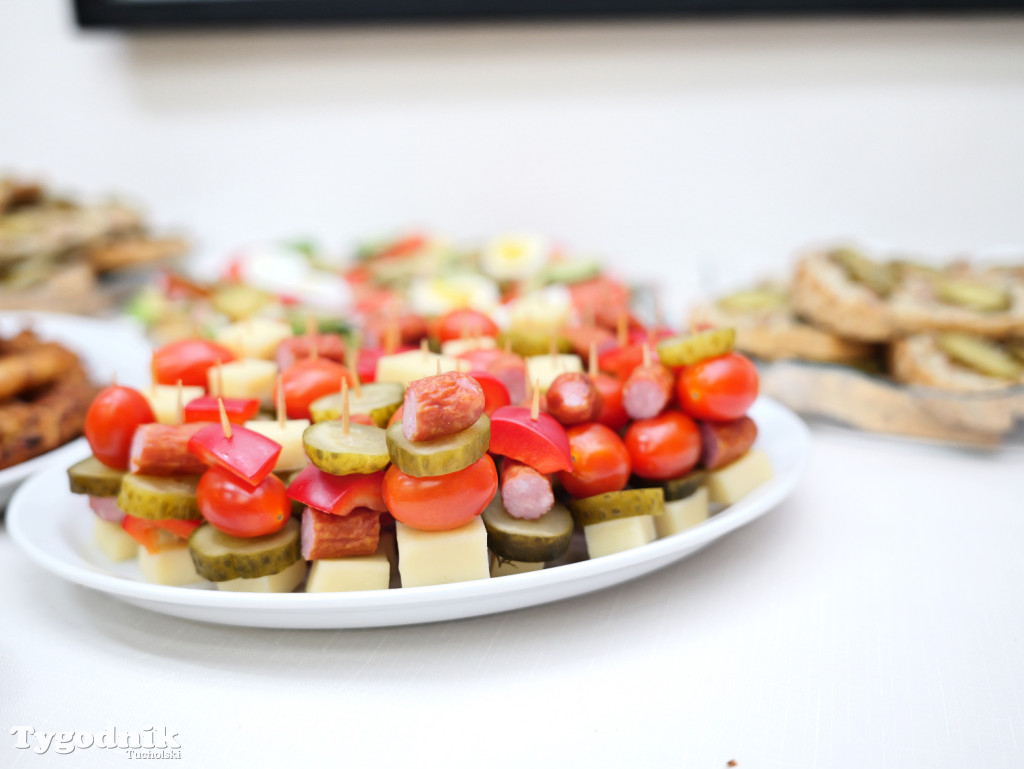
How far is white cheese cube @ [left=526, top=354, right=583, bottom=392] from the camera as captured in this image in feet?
3.44

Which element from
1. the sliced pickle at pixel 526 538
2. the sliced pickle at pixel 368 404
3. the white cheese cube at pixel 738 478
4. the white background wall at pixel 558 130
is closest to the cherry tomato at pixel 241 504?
the sliced pickle at pixel 368 404

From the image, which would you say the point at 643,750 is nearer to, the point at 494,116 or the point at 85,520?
the point at 85,520

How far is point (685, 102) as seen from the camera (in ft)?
8.71

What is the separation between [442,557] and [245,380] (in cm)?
39

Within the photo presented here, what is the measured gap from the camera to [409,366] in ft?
3.59

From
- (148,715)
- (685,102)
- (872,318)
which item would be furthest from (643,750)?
(685,102)

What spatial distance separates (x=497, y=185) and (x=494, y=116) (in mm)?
230

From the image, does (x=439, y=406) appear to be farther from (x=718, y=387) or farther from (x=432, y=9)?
(x=432, y=9)

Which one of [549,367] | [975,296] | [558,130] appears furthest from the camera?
[558,130]

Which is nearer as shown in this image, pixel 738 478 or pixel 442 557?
pixel 442 557

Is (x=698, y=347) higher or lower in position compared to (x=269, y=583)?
higher

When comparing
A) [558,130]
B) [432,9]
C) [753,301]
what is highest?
[432,9]

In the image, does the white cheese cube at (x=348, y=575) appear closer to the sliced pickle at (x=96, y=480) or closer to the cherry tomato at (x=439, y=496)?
the cherry tomato at (x=439, y=496)

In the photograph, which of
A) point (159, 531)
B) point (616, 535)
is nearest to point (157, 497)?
point (159, 531)
